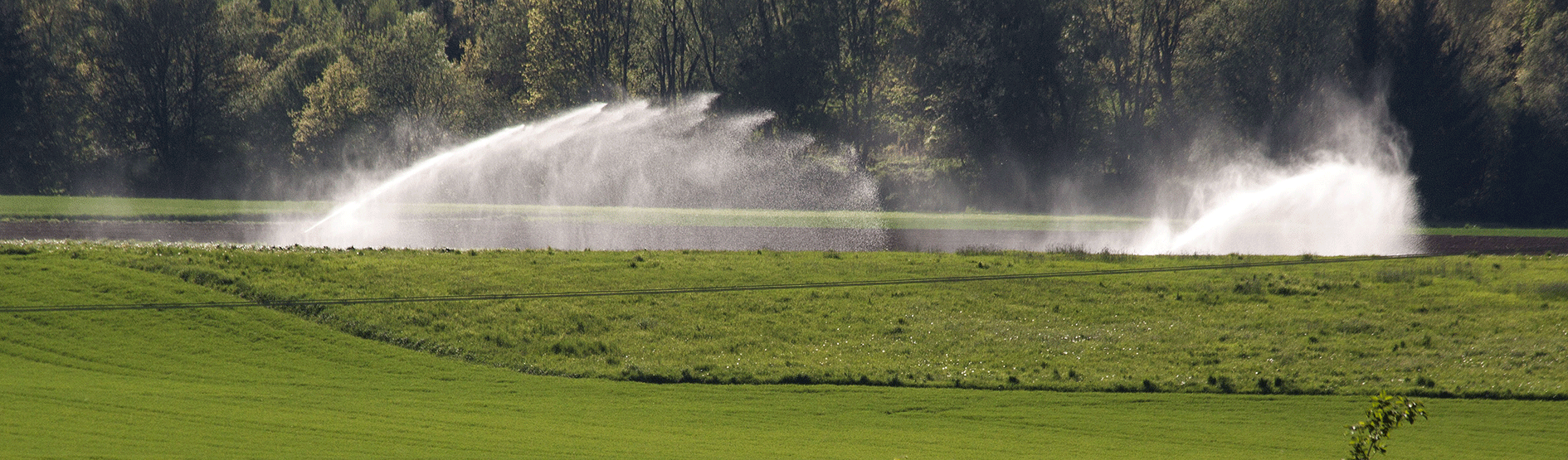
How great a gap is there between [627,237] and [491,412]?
115 ft

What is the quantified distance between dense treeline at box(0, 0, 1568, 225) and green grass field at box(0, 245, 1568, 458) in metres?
→ 56.8

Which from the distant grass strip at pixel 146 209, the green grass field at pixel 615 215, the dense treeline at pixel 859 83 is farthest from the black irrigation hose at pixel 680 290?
the dense treeline at pixel 859 83

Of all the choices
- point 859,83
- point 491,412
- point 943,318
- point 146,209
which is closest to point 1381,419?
point 491,412

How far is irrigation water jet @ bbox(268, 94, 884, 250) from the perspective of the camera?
74.3 metres

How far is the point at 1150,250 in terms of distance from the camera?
170ft

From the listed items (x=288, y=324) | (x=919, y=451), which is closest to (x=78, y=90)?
(x=288, y=324)

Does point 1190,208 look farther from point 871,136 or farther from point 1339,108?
point 871,136

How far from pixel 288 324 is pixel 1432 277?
3493cm

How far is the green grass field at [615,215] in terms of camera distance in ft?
208

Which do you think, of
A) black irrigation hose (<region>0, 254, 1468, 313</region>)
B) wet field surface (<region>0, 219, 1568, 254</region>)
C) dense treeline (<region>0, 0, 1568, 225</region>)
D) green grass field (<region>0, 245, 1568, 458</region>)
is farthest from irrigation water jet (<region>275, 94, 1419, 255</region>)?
green grass field (<region>0, 245, 1568, 458</region>)

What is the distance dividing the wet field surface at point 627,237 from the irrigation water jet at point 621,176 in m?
3.95

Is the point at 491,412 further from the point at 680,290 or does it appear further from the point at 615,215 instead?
the point at 615,215

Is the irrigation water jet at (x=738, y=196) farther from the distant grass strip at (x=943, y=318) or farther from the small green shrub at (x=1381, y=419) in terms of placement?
the small green shrub at (x=1381, y=419)

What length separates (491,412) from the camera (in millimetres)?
21641
